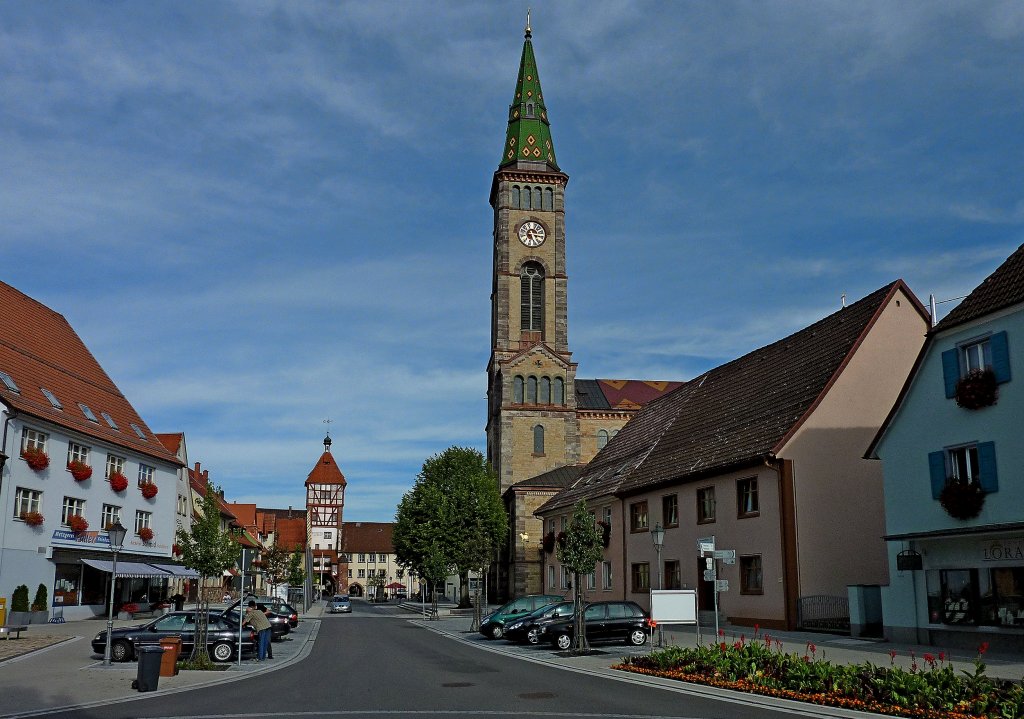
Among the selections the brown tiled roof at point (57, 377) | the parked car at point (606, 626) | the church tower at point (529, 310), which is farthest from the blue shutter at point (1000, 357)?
the church tower at point (529, 310)

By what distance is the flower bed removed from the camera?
535 inches

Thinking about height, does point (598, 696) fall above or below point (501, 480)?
below

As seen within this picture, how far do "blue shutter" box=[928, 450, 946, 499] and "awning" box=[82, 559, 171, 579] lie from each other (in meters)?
35.7

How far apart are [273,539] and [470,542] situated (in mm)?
79331

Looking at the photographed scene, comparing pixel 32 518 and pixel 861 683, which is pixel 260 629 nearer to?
pixel 861 683

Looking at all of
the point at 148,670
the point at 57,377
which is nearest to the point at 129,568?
the point at 57,377

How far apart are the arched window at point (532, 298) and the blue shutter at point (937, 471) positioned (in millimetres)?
53565

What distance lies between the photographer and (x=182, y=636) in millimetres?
25125

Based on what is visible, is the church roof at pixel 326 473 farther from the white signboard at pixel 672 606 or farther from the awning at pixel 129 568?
the white signboard at pixel 672 606

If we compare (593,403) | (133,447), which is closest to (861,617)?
(133,447)

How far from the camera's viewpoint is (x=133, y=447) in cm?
4888

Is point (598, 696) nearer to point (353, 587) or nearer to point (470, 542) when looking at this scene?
point (470, 542)

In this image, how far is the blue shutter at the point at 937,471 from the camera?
2439 cm

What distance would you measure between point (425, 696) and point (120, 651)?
38.6 ft
